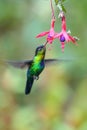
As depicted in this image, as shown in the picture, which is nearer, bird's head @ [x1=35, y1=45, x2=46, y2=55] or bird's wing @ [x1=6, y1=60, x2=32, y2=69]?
bird's head @ [x1=35, y1=45, x2=46, y2=55]

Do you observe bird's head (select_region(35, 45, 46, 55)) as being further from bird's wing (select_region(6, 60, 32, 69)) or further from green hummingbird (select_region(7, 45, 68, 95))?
bird's wing (select_region(6, 60, 32, 69))

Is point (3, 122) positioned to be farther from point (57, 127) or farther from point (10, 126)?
point (57, 127)

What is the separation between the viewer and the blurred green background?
6.19 meters

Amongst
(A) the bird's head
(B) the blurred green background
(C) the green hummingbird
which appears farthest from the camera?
(B) the blurred green background

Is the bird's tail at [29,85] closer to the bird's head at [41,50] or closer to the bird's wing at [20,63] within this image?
the bird's wing at [20,63]

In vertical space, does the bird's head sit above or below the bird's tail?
above

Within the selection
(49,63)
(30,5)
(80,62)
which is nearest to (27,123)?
(80,62)

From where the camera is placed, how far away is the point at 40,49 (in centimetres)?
244

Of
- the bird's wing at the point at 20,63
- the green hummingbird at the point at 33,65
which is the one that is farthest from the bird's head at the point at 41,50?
Answer: the bird's wing at the point at 20,63

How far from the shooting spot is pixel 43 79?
6895 millimetres

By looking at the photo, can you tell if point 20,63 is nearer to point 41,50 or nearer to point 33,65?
point 33,65

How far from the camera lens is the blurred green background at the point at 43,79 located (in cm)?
619

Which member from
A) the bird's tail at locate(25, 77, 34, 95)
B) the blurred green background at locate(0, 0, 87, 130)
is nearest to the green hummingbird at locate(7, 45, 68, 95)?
the bird's tail at locate(25, 77, 34, 95)

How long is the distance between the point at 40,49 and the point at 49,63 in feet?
0.91
